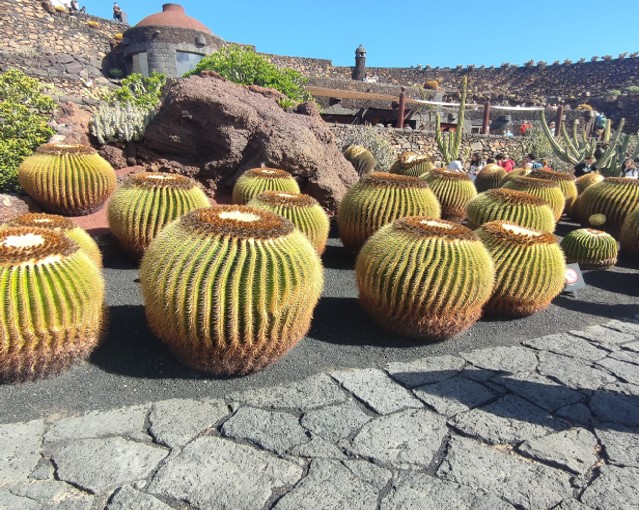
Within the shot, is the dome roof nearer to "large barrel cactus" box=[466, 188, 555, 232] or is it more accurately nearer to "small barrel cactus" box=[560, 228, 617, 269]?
"large barrel cactus" box=[466, 188, 555, 232]

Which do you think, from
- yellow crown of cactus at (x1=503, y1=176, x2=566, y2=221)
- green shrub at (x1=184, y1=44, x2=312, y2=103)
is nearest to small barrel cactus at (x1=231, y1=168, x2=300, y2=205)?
yellow crown of cactus at (x1=503, y1=176, x2=566, y2=221)

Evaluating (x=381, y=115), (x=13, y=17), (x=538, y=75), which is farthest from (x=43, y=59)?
(x=538, y=75)

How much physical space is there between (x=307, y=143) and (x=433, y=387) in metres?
5.13

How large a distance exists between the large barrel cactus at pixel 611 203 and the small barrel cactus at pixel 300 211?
558cm

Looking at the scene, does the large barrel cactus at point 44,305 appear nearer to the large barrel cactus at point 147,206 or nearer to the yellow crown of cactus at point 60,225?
the yellow crown of cactus at point 60,225

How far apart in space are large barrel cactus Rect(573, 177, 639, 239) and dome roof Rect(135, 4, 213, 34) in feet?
69.1

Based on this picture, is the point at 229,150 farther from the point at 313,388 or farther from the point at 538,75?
the point at 538,75

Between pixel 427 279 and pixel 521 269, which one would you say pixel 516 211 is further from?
pixel 427 279

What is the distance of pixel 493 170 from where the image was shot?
11.5 m

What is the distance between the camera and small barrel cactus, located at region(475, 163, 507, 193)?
11.2m

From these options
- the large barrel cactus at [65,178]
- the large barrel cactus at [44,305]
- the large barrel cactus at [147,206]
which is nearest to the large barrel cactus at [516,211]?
the large barrel cactus at [147,206]

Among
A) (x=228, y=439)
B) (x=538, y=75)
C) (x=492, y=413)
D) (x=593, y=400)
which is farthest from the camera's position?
(x=538, y=75)

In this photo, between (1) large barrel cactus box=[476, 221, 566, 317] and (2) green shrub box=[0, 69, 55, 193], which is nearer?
(1) large barrel cactus box=[476, 221, 566, 317]

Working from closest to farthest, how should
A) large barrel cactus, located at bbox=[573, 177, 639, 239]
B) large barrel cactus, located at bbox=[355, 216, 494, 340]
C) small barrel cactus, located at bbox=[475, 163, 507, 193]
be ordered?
large barrel cactus, located at bbox=[355, 216, 494, 340] → large barrel cactus, located at bbox=[573, 177, 639, 239] → small barrel cactus, located at bbox=[475, 163, 507, 193]
